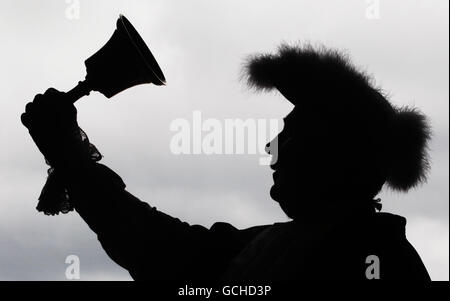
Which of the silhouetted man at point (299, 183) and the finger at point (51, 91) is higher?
the finger at point (51, 91)

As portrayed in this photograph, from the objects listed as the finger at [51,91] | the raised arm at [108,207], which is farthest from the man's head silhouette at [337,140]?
the finger at [51,91]

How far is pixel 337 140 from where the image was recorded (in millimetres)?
2545

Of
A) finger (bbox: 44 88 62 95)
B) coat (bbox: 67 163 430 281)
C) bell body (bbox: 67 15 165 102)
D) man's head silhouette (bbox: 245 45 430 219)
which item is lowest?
coat (bbox: 67 163 430 281)

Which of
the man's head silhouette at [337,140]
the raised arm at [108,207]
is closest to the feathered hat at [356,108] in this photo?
the man's head silhouette at [337,140]

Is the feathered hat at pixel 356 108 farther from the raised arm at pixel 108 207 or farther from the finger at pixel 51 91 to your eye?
the finger at pixel 51 91

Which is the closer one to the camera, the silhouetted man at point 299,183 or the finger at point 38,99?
the silhouetted man at point 299,183

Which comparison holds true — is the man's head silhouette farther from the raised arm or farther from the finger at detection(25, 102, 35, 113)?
the finger at detection(25, 102, 35, 113)

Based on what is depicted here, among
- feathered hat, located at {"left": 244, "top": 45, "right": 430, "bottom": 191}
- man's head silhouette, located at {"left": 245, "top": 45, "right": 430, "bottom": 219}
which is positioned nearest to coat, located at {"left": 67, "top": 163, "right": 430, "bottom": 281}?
man's head silhouette, located at {"left": 245, "top": 45, "right": 430, "bottom": 219}

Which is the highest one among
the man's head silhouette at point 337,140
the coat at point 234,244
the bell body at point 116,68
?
the bell body at point 116,68

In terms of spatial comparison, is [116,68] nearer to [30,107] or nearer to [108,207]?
[30,107]

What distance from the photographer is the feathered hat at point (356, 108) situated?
2568mm

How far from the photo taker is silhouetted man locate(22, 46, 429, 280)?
2.43 meters
